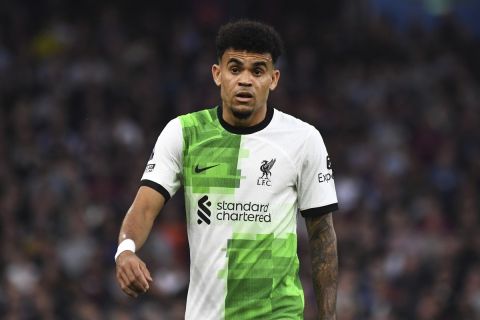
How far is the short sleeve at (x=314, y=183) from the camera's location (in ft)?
20.5

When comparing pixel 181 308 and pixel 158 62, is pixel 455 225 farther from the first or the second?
pixel 158 62

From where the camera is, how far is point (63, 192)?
14.3 metres

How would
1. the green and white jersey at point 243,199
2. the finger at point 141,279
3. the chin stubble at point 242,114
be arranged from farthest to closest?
the chin stubble at point 242,114 → the green and white jersey at point 243,199 → the finger at point 141,279

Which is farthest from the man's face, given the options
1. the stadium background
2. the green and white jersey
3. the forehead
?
the stadium background

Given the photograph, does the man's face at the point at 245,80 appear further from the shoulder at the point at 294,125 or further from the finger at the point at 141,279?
the finger at the point at 141,279

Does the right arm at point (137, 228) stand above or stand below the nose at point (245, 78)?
below

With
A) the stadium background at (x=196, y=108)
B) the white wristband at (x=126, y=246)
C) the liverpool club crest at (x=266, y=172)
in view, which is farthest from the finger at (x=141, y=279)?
the stadium background at (x=196, y=108)

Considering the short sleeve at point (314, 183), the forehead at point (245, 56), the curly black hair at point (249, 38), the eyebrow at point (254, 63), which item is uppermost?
the curly black hair at point (249, 38)

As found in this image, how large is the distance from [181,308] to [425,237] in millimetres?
3198

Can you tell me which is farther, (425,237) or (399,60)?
(399,60)

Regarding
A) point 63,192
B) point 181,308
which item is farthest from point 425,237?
point 63,192

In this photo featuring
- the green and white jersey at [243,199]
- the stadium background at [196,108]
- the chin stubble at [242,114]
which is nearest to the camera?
the green and white jersey at [243,199]

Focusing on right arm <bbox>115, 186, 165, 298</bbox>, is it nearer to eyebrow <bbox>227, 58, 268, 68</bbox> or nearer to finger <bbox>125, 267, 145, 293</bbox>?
finger <bbox>125, 267, 145, 293</bbox>

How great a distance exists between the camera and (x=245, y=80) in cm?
612
